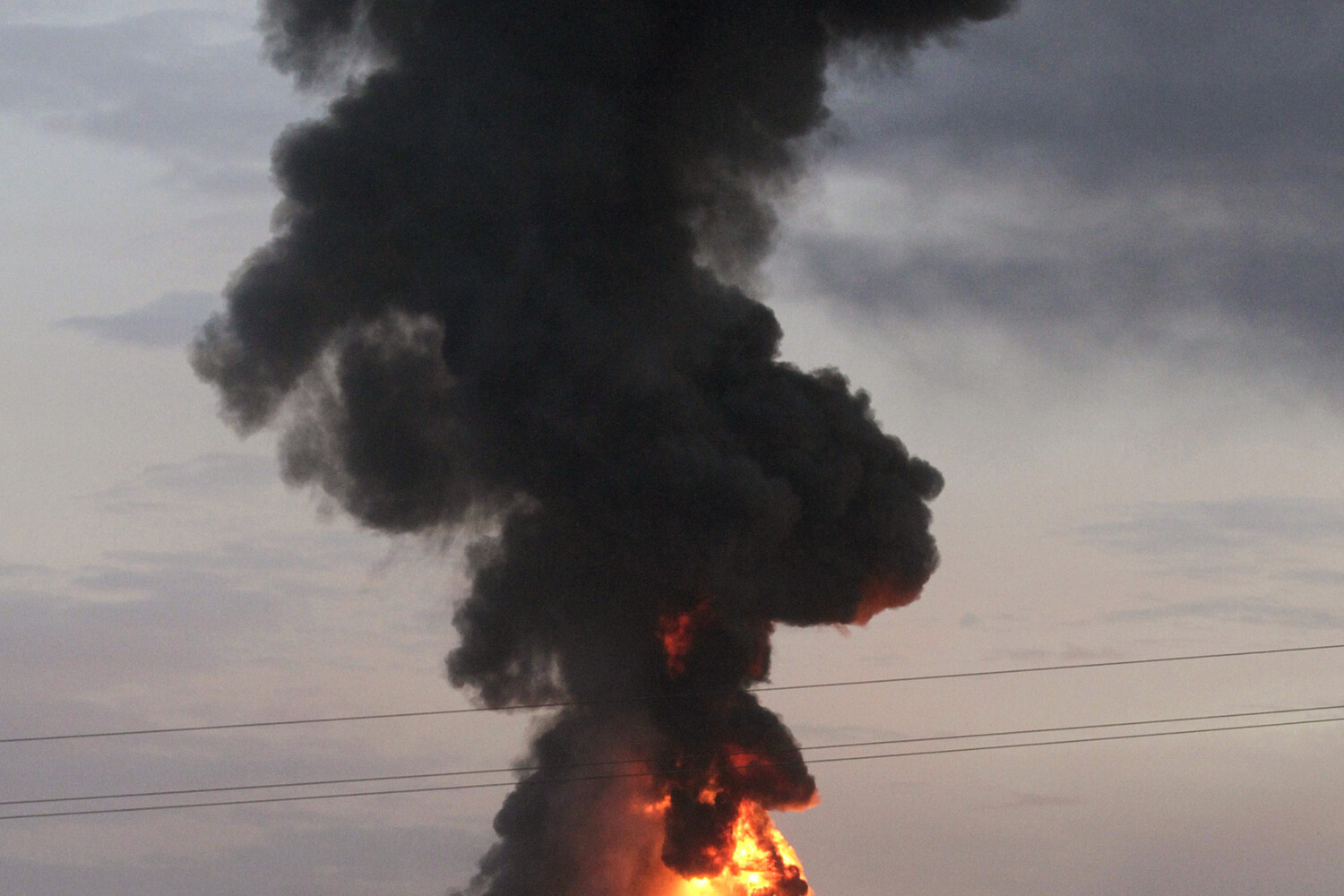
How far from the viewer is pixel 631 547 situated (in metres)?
83.6

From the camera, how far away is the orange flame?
3216 inches

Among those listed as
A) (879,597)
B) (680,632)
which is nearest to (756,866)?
(680,632)

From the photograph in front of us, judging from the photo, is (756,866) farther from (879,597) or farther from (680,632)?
(879,597)

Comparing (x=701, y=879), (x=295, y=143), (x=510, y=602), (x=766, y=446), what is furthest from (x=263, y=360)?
(x=701, y=879)

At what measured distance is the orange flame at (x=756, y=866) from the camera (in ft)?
268

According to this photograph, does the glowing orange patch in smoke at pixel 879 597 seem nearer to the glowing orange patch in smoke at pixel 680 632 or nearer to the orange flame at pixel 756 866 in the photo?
the glowing orange patch in smoke at pixel 680 632

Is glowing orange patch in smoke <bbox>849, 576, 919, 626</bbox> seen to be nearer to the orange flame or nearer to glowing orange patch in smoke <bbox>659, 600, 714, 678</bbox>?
glowing orange patch in smoke <bbox>659, 600, 714, 678</bbox>

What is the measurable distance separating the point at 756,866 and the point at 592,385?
18.5m

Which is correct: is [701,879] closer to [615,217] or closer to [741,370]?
[741,370]

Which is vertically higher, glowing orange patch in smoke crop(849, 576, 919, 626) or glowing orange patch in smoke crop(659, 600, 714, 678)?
glowing orange patch in smoke crop(849, 576, 919, 626)

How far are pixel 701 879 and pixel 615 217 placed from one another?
25.6m

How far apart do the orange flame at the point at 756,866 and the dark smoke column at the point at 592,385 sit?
0.34 metres

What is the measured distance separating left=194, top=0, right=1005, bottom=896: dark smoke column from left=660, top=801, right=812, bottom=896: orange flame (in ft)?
1.12

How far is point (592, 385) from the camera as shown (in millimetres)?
85312
